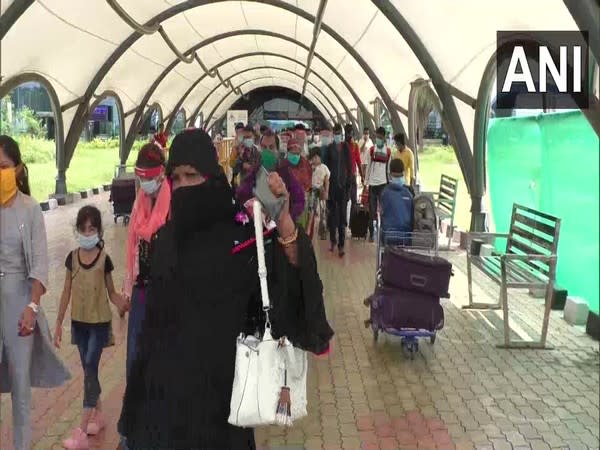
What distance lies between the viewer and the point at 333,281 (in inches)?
358

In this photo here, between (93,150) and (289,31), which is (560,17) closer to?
(289,31)

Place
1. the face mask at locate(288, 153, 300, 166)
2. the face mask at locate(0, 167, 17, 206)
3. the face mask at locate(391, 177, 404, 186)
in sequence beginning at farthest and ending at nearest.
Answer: the face mask at locate(288, 153, 300, 166) → the face mask at locate(391, 177, 404, 186) → the face mask at locate(0, 167, 17, 206)

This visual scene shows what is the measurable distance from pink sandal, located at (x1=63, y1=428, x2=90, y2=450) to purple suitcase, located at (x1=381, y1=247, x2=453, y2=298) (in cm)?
280

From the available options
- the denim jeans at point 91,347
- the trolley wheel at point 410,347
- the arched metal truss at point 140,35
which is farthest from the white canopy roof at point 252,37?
the denim jeans at point 91,347

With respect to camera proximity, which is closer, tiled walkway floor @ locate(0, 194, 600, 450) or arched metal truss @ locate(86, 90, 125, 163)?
tiled walkway floor @ locate(0, 194, 600, 450)

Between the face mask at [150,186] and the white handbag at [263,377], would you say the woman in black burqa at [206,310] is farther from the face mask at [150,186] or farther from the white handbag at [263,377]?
the face mask at [150,186]

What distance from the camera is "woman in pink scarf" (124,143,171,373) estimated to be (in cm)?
383

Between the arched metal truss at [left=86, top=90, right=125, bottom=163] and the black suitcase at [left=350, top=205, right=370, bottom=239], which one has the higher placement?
the arched metal truss at [left=86, top=90, right=125, bottom=163]

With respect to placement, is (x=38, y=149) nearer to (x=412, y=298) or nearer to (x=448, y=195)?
(x=448, y=195)

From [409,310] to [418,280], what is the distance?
0.28m

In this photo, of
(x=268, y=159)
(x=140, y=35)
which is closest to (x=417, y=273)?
(x=268, y=159)

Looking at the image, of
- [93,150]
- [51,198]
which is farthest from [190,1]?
[93,150]

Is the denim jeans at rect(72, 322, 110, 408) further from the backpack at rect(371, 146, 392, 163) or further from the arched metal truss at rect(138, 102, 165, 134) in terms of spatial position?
the arched metal truss at rect(138, 102, 165, 134)

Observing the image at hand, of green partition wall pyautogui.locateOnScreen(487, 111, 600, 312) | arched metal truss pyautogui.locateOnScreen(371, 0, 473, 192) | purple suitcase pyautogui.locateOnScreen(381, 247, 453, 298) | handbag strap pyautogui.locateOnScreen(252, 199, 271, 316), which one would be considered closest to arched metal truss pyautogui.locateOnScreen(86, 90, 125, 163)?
arched metal truss pyautogui.locateOnScreen(371, 0, 473, 192)
